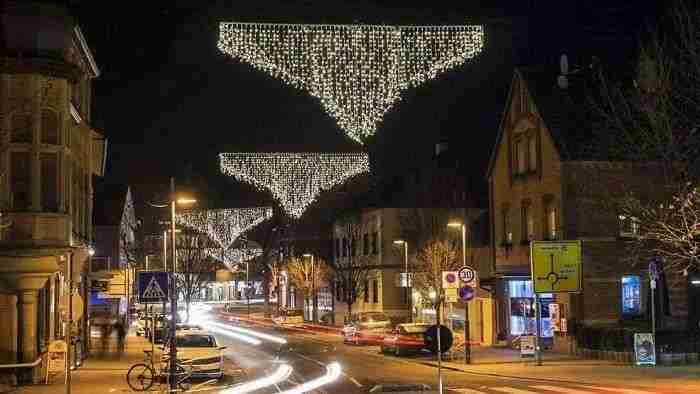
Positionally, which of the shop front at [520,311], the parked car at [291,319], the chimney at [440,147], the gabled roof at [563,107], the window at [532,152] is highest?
the chimney at [440,147]

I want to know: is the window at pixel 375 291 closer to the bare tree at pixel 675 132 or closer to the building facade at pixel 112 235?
the building facade at pixel 112 235

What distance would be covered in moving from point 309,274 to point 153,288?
55517 millimetres

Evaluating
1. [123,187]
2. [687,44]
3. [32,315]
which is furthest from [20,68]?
[123,187]

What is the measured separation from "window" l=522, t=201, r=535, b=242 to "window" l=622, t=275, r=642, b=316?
15.6 feet

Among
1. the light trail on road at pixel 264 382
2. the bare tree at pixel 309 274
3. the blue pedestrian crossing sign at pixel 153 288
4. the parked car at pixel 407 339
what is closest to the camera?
the blue pedestrian crossing sign at pixel 153 288

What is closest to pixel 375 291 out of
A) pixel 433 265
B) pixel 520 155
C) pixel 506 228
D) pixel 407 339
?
pixel 433 265

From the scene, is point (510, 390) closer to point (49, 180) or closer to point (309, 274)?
point (49, 180)

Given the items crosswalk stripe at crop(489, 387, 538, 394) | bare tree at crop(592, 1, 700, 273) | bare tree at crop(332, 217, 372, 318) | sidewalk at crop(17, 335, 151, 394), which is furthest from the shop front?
bare tree at crop(332, 217, 372, 318)

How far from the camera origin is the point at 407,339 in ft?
137

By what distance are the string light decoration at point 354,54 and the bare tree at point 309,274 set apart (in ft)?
174

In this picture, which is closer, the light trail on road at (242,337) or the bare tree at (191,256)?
the light trail on road at (242,337)

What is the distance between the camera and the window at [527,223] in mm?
42812

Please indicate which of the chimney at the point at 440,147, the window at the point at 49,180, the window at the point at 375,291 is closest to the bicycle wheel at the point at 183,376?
the window at the point at 49,180

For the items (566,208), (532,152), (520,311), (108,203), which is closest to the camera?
(566,208)
